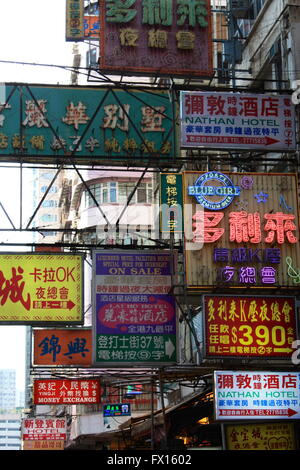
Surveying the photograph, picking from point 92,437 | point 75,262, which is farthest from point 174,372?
point 92,437

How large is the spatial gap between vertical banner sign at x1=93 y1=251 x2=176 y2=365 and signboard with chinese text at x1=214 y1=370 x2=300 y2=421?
8.29 feet

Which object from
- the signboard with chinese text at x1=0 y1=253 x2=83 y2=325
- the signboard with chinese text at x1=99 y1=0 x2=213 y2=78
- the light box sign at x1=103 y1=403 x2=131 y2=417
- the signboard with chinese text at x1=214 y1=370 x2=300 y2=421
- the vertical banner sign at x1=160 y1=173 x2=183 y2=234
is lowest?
the signboard with chinese text at x1=214 y1=370 x2=300 y2=421

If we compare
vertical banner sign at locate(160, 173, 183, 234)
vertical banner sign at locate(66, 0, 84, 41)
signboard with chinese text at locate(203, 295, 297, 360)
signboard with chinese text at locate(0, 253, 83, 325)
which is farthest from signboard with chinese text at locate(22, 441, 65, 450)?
vertical banner sign at locate(66, 0, 84, 41)

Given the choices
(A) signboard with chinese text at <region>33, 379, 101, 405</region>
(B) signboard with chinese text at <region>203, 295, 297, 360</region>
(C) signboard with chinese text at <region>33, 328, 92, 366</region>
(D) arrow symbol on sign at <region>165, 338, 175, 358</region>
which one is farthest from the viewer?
(A) signboard with chinese text at <region>33, 379, 101, 405</region>

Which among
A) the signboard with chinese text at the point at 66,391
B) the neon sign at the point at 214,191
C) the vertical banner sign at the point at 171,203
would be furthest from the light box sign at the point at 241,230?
the signboard with chinese text at the point at 66,391

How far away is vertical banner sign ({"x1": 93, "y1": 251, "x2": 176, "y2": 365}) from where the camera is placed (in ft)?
66.7

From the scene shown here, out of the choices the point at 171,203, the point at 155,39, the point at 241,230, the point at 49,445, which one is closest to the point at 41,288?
the point at 171,203

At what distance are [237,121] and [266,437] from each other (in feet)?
26.0

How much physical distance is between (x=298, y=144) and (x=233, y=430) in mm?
7488

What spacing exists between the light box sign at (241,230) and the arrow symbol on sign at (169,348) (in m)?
1.85

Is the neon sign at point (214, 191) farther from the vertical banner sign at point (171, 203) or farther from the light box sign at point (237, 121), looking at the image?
the light box sign at point (237, 121)

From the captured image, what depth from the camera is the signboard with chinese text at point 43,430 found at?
135 feet

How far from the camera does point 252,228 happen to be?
2025 cm

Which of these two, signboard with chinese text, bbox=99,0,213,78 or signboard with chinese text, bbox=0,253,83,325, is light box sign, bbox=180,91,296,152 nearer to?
signboard with chinese text, bbox=99,0,213,78
